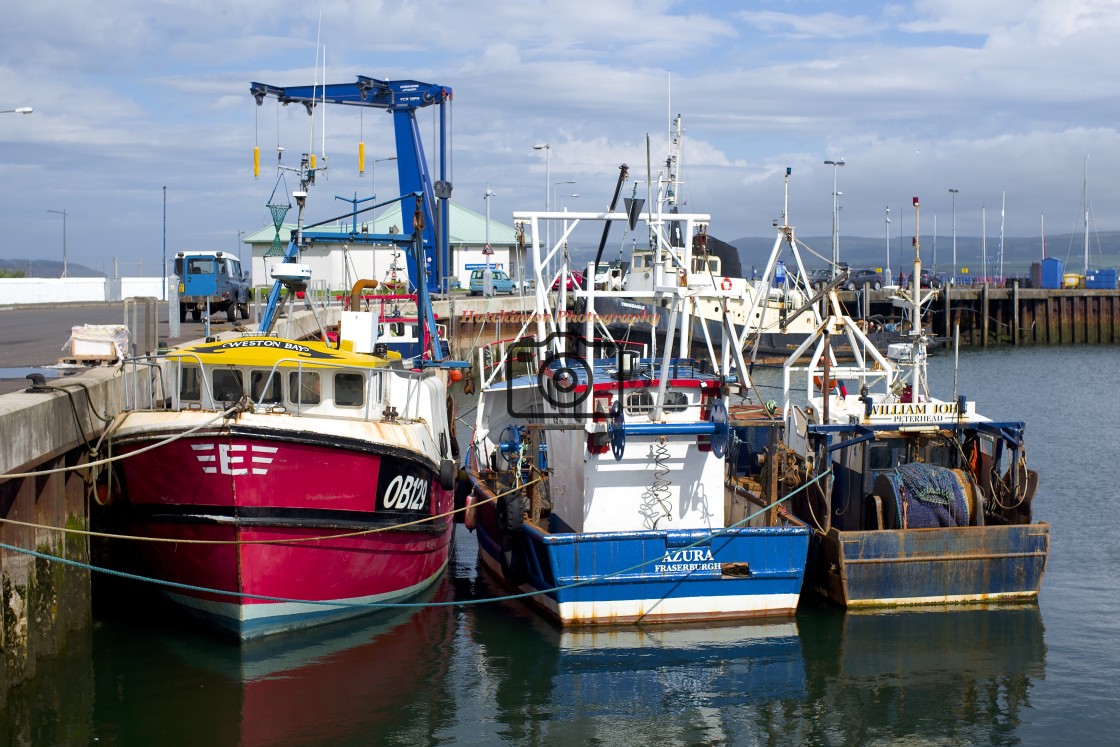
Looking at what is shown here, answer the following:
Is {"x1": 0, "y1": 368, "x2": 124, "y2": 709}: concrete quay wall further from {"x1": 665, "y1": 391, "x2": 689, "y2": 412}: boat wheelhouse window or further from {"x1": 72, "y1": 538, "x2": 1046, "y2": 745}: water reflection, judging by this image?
{"x1": 665, "y1": 391, "x2": 689, "y2": 412}: boat wheelhouse window

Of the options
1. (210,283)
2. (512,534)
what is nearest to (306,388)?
(512,534)

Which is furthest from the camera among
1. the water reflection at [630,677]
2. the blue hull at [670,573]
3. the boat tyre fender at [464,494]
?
the boat tyre fender at [464,494]

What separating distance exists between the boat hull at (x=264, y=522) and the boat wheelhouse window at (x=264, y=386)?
1.65 metres

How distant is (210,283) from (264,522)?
20.7 metres

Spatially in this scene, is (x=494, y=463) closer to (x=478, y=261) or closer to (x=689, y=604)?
(x=689, y=604)

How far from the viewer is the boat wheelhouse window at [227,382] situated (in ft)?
50.4

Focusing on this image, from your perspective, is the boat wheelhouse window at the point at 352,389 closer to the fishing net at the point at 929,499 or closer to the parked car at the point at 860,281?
the fishing net at the point at 929,499

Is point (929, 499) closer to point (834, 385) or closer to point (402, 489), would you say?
point (834, 385)

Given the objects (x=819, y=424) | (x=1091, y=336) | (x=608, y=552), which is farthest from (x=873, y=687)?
(x=1091, y=336)

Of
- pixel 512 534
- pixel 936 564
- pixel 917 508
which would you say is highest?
pixel 917 508

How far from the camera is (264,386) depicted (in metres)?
15.2

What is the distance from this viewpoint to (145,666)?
1370cm

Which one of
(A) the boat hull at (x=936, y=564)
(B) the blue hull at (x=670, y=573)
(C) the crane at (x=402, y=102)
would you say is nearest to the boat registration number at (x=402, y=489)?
(B) the blue hull at (x=670, y=573)

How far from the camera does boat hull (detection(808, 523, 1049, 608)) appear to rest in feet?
50.2
